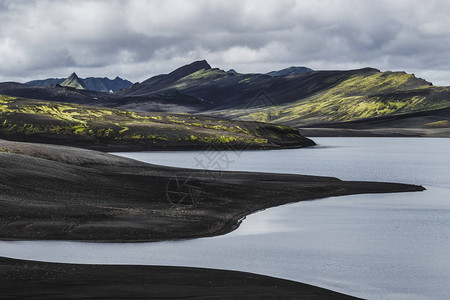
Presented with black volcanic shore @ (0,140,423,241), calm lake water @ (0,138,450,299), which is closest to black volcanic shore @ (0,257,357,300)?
calm lake water @ (0,138,450,299)

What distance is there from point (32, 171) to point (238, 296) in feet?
120

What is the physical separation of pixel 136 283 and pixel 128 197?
27107mm

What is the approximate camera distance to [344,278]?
30516 millimetres

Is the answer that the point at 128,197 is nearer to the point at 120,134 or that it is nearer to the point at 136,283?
the point at 136,283

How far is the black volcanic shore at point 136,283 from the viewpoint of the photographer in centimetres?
2534

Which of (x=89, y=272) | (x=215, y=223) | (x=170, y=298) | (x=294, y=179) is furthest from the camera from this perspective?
(x=294, y=179)

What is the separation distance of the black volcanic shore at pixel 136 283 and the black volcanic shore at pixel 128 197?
861 cm

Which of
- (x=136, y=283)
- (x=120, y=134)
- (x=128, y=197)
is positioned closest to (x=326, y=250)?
(x=136, y=283)

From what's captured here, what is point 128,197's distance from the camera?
54.0m

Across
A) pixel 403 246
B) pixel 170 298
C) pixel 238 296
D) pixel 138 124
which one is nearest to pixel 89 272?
pixel 170 298

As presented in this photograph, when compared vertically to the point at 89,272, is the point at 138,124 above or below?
above

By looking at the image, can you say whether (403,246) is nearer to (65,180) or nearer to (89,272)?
(89,272)

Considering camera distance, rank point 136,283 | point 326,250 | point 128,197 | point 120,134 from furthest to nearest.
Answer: point 120,134
point 128,197
point 326,250
point 136,283

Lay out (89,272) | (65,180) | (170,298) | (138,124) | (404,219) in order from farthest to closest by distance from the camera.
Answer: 1. (138,124)
2. (65,180)
3. (404,219)
4. (89,272)
5. (170,298)
